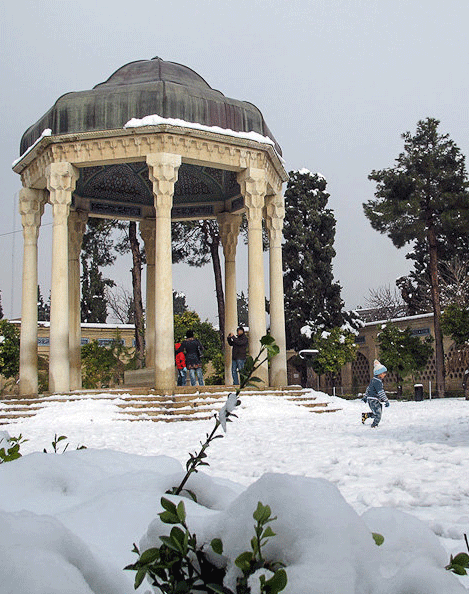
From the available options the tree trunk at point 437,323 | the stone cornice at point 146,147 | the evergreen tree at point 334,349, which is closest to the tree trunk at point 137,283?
the evergreen tree at point 334,349

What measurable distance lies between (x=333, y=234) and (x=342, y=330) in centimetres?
488

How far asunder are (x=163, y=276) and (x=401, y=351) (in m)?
14.2

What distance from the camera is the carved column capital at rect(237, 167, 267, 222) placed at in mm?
14624

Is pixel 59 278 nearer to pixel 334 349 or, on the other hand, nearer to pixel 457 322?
pixel 457 322

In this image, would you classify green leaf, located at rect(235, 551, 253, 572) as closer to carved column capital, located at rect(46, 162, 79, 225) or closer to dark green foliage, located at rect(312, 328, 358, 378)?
carved column capital, located at rect(46, 162, 79, 225)

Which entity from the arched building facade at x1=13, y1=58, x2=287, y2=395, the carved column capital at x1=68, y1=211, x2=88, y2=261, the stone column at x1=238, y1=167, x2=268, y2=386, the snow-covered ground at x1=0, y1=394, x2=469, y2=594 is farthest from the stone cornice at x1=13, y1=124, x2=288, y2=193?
the snow-covered ground at x1=0, y1=394, x2=469, y2=594

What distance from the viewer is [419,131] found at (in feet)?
80.2

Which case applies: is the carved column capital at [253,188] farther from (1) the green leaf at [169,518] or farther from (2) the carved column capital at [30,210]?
(1) the green leaf at [169,518]

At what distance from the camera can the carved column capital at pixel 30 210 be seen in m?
15.3

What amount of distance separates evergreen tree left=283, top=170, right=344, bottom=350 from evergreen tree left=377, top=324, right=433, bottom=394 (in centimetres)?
299

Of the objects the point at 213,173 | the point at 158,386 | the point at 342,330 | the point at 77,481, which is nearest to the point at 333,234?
the point at 342,330

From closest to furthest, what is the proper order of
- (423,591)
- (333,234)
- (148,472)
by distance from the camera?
(423,591)
(148,472)
(333,234)

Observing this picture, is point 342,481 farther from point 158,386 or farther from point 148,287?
point 148,287

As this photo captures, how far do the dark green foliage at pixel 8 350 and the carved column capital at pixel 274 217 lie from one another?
13.6 metres
